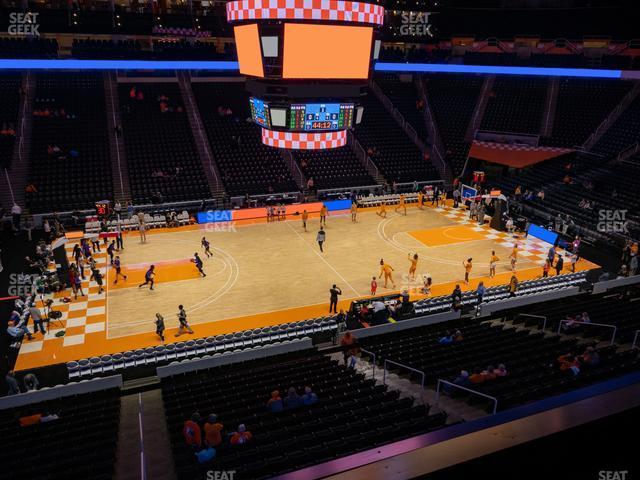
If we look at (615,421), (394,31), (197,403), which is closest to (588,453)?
(615,421)

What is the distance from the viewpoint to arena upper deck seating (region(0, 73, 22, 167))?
102 feet

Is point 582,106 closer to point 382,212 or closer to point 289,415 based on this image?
point 382,212

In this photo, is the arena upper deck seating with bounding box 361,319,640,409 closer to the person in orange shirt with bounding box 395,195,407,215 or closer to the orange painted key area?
the orange painted key area

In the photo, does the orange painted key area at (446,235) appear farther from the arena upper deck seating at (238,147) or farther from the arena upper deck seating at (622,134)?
the arena upper deck seating at (622,134)

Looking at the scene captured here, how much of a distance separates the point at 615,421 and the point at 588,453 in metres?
0.23

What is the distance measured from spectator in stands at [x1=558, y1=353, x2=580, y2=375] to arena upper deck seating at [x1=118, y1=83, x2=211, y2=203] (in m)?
24.8

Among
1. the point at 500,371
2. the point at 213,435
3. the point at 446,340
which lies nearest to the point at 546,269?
the point at 446,340

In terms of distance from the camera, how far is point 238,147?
36656 millimetres

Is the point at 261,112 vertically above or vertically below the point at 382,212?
above

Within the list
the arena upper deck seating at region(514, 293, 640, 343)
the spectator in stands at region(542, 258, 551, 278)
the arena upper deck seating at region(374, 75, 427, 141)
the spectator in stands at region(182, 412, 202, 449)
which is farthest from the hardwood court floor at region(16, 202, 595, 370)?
the arena upper deck seating at region(374, 75, 427, 141)

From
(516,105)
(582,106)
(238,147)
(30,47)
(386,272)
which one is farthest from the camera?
(516,105)

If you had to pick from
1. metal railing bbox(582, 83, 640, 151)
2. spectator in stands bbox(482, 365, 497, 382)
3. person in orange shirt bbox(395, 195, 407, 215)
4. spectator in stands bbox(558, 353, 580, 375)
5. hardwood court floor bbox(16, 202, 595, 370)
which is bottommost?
hardwood court floor bbox(16, 202, 595, 370)

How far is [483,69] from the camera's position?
135 ft

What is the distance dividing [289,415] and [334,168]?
2820 cm
